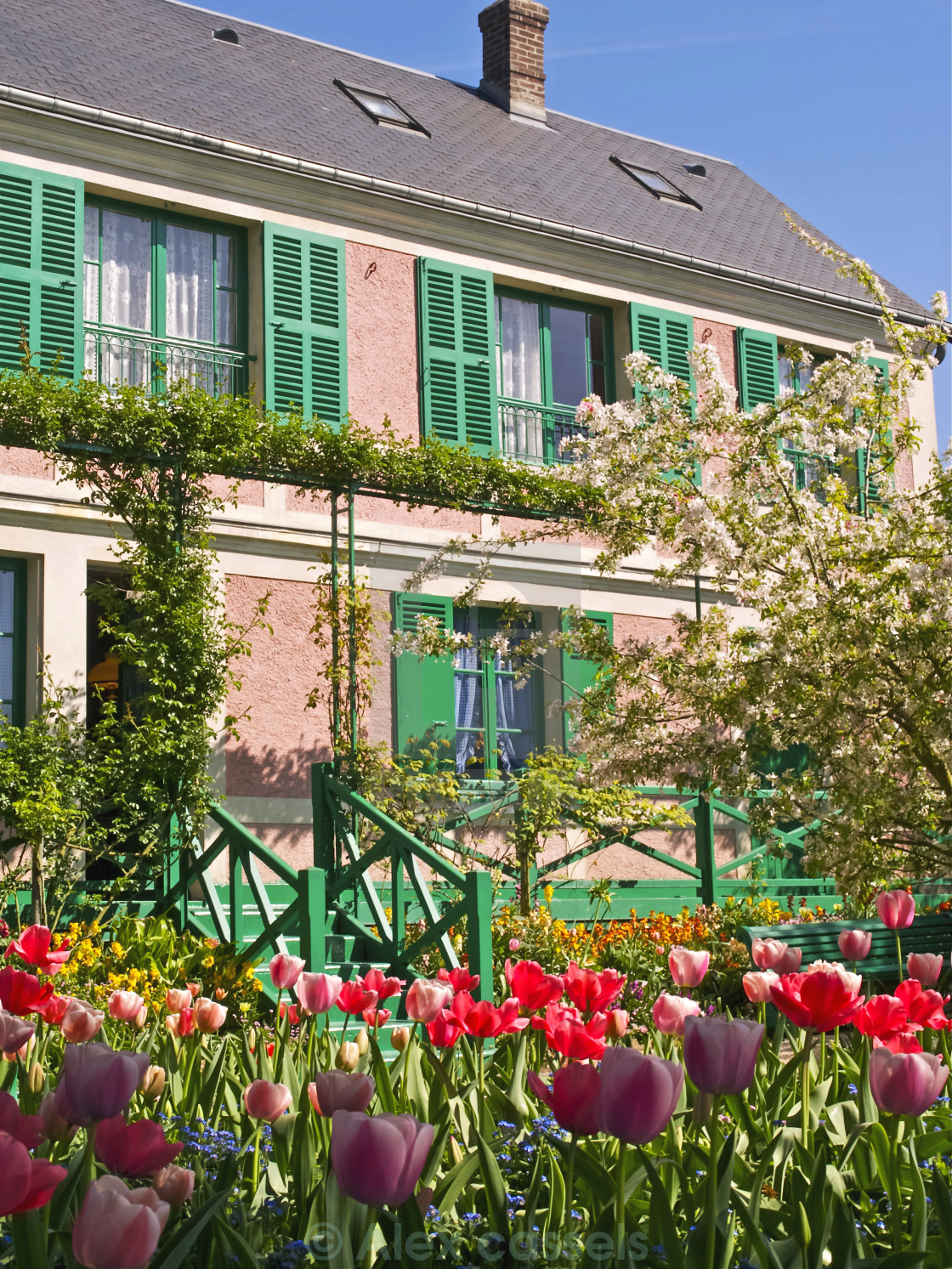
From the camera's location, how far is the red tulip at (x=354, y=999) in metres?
2.69

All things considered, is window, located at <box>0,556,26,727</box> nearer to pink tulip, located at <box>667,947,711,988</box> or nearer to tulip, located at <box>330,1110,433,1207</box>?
pink tulip, located at <box>667,947,711,988</box>

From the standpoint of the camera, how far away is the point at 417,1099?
2486mm

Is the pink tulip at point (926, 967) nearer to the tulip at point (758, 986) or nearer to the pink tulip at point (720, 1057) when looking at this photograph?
the tulip at point (758, 986)

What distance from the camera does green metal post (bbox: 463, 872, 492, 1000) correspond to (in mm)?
6078

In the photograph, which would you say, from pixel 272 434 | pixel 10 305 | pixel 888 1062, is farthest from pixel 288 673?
pixel 888 1062

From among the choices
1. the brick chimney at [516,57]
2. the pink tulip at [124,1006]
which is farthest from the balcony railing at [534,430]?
the pink tulip at [124,1006]

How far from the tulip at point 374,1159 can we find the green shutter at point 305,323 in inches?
352

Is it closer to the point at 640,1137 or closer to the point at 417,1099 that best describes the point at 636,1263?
the point at 640,1137

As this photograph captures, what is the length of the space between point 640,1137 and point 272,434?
6.66 meters

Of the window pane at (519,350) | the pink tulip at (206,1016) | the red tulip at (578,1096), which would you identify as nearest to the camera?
the red tulip at (578,1096)

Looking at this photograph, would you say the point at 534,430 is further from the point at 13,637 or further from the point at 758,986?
the point at 758,986

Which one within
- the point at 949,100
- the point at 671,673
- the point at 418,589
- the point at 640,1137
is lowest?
the point at 640,1137

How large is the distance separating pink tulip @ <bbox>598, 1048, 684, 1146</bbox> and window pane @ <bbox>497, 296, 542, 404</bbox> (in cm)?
1018

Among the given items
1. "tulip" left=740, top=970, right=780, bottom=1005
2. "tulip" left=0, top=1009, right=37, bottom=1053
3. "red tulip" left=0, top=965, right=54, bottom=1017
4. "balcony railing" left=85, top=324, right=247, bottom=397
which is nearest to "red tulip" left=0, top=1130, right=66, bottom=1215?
"tulip" left=0, top=1009, right=37, bottom=1053
